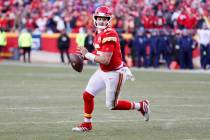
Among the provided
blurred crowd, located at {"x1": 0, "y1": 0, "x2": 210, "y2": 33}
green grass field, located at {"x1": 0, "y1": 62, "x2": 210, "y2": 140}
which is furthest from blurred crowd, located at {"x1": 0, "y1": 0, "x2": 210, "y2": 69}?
green grass field, located at {"x1": 0, "y1": 62, "x2": 210, "y2": 140}

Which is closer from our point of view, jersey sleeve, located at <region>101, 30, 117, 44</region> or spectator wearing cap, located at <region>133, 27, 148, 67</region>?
jersey sleeve, located at <region>101, 30, 117, 44</region>

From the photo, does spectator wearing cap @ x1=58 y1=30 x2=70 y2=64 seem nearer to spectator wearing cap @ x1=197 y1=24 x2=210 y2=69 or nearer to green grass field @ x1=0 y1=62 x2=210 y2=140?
spectator wearing cap @ x1=197 y1=24 x2=210 y2=69

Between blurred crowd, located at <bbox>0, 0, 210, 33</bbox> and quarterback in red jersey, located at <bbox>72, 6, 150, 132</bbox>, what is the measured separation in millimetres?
16747

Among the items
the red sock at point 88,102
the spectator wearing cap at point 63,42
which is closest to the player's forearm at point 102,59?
the red sock at point 88,102

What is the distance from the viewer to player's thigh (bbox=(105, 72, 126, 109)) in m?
8.77

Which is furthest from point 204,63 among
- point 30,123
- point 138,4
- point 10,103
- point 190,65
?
point 30,123

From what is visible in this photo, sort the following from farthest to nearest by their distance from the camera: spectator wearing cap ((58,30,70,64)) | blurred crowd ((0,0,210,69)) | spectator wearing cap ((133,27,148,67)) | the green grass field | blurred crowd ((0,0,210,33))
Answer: spectator wearing cap ((58,30,70,64))
spectator wearing cap ((133,27,148,67))
blurred crowd ((0,0,210,33))
blurred crowd ((0,0,210,69))
the green grass field

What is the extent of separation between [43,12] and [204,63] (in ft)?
28.9

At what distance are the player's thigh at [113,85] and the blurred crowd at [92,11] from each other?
54.9 feet

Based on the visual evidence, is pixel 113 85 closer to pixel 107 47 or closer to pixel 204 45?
pixel 107 47

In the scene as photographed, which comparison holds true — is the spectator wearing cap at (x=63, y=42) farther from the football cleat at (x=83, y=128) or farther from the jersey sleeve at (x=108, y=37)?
the jersey sleeve at (x=108, y=37)

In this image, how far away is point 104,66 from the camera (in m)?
8.80

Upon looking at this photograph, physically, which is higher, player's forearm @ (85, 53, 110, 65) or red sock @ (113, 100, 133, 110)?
player's forearm @ (85, 53, 110, 65)

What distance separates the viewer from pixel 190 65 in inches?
991
